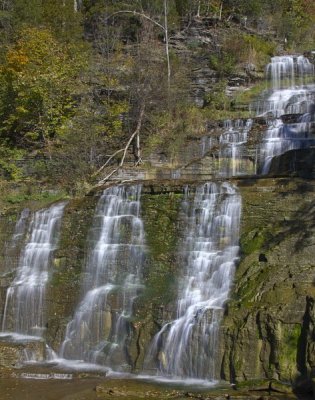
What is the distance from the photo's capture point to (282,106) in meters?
25.4

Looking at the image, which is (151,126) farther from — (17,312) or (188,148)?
(17,312)

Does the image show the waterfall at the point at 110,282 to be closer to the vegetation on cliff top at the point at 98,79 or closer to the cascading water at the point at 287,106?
the vegetation on cliff top at the point at 98,79

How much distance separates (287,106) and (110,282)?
1316 centimetres

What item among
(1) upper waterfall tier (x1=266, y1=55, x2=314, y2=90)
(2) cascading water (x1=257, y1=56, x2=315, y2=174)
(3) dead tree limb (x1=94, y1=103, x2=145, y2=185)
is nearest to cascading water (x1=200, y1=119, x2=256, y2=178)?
(2) cascading water (x1=257, y1=56, x2=315, y2=174)

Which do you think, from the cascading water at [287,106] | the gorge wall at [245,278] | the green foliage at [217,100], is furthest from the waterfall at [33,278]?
the green foliage at [217,100]

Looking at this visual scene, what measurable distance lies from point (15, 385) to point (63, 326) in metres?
2.80

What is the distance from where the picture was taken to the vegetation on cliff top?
2467 cm

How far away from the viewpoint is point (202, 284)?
14.6m

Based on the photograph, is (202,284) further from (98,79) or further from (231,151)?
(98,79)

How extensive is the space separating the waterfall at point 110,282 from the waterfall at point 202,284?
1.32 meters

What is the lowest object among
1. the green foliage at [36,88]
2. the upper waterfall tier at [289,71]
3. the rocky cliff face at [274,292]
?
the rocky cliff face at [274,292]

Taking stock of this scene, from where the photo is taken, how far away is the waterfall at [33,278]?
16047mm

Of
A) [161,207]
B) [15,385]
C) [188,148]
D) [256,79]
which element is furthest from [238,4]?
[15,385]

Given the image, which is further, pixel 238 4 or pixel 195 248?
pixel 238 4
